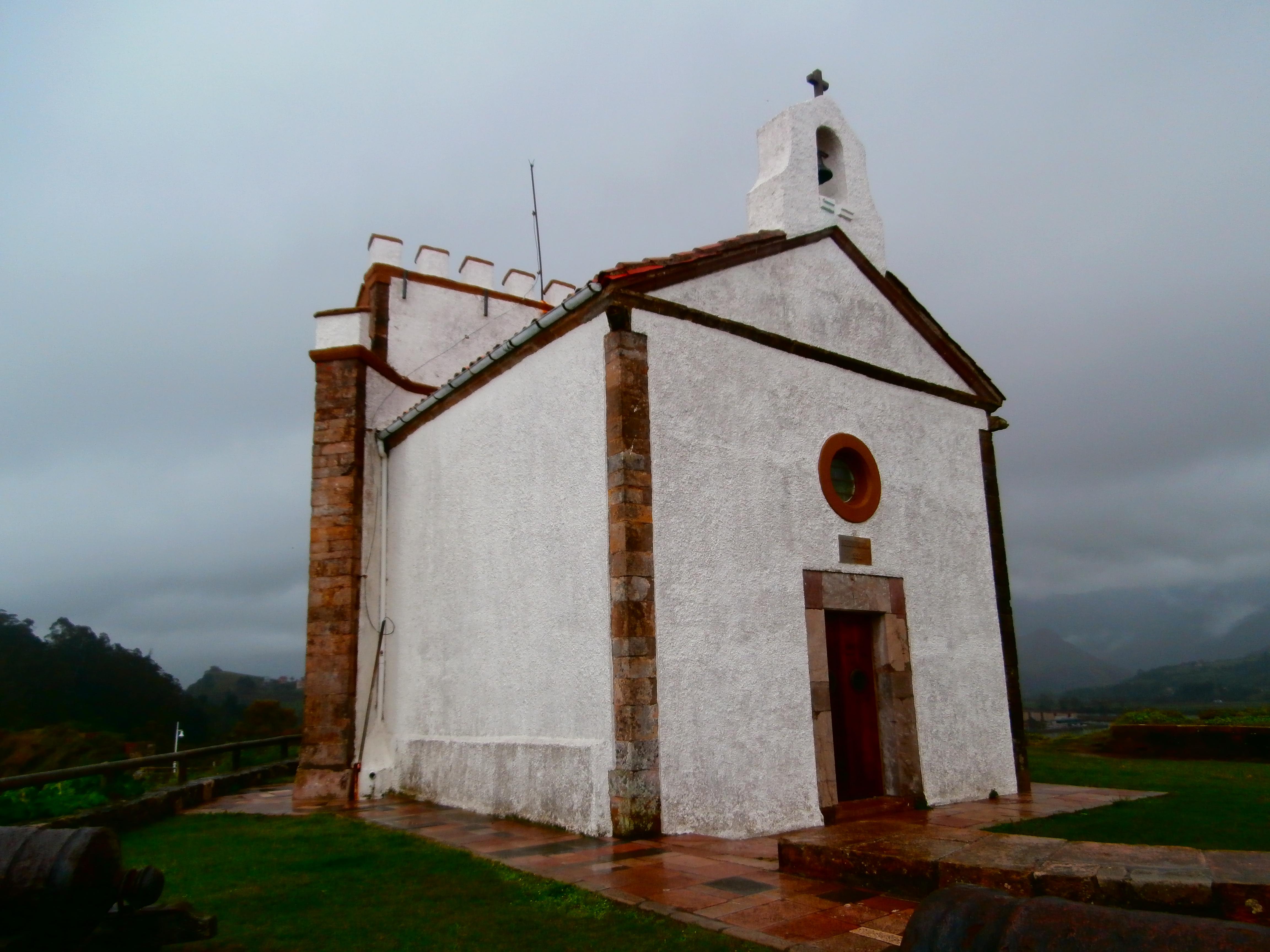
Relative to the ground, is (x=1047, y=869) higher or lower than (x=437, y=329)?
lower

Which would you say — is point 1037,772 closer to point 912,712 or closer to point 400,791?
point 912,712

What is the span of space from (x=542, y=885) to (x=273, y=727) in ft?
53.7

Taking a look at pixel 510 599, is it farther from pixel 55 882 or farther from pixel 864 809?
pixel 55 882

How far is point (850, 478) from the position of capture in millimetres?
9492

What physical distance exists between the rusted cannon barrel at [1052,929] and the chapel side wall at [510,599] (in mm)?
4622

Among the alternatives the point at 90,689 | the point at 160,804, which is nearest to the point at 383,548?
the point at 160,804

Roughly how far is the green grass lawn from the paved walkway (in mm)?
471

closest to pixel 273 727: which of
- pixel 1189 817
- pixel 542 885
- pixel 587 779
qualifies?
pixel 587 779

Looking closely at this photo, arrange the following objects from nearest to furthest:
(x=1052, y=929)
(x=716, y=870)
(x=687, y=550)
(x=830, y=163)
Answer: (x=1052, y=929) < (x=716, y=870) < (x=687, y=550) < (x=830, y=163)

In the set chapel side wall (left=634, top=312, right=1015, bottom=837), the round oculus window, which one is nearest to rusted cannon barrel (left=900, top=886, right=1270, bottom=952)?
chapel side wall (left=634, top=312, right=1015, bottom=837)

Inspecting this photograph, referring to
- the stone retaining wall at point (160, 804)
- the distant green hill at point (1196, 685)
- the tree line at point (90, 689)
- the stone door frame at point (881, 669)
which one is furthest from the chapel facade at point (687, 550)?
the distant green hill at point (1196, 685)

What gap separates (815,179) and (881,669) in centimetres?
556

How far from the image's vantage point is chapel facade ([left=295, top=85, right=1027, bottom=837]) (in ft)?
23.8

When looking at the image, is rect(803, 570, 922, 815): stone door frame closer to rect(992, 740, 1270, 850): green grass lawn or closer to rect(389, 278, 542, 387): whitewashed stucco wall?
rect(992, 740, 1270, 850): green grass lawn
